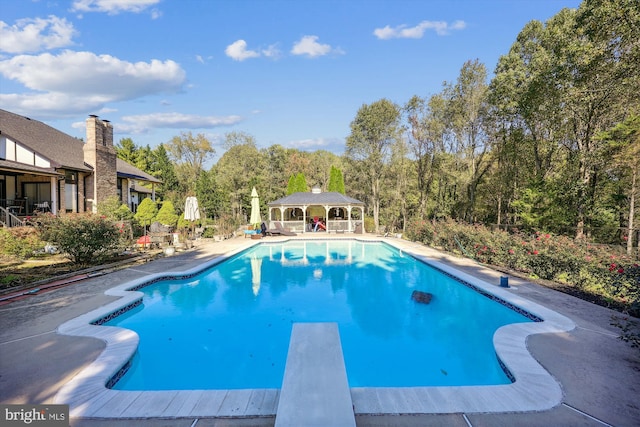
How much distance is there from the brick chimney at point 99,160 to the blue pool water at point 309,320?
10608mm

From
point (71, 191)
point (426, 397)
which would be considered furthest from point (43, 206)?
point (426, 397)

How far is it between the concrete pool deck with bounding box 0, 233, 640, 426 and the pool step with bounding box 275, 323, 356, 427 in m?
0.26

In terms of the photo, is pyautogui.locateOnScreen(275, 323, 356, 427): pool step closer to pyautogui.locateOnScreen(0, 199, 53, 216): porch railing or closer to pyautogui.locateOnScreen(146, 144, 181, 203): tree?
pyautogui.locateOnScreen(0, 199, 53, 216): porch railing

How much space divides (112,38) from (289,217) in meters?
18.7

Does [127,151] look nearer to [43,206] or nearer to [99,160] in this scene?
[99,160]

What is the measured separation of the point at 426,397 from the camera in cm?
347

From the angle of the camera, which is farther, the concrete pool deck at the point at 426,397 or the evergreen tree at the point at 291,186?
the evergreen tree at the point at 291,186

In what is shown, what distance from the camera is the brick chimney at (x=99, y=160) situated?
1716cm

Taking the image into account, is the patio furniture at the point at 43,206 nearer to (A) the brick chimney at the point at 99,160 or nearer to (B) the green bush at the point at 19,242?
(A) the brick chimney at the point at 99,160

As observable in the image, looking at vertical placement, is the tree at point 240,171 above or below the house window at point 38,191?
above

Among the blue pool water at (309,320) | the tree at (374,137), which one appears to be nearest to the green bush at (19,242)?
the blue pool water at (309,320)

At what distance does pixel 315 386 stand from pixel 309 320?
3934mm

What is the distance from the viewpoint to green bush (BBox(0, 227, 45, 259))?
10500mm

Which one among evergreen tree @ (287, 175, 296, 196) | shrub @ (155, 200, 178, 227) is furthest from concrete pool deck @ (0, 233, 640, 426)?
evergreen tree @ (287, 175, 296, 196)
